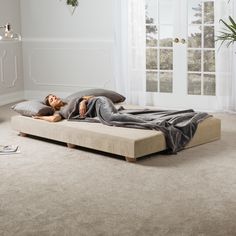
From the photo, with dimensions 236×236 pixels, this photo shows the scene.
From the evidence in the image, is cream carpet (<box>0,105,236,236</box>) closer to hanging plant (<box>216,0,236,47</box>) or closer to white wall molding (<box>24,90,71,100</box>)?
hanging plant (<box>216,0,236,47</box>)

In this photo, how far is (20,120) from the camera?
233 inches

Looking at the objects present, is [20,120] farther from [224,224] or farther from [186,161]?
[224,224]

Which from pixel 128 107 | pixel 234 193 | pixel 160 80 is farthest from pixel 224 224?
pixel 160 80

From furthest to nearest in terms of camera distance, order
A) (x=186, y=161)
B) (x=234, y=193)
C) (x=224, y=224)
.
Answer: (x=186, y=161), (x=234, y=193), (x=224, y=224)

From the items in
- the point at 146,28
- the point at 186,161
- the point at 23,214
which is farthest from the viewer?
the point at 146,28

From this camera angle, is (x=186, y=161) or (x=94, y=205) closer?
(x=94, y=205)

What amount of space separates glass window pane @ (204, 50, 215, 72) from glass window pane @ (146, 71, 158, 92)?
2.42 feet

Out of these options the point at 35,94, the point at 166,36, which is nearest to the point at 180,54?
the point at 166,36

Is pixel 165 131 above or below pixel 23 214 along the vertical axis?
above

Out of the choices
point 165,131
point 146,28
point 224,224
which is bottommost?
point 224,224

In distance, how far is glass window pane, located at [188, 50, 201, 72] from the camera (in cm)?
719

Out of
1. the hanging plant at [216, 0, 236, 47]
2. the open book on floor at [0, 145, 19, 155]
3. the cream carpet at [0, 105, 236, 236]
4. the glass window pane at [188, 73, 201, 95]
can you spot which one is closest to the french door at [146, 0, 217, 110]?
the glass window pane at [188, 73, 201, 95]

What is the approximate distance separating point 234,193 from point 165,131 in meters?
1.20

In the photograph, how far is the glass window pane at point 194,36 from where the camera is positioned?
23.4 feet
